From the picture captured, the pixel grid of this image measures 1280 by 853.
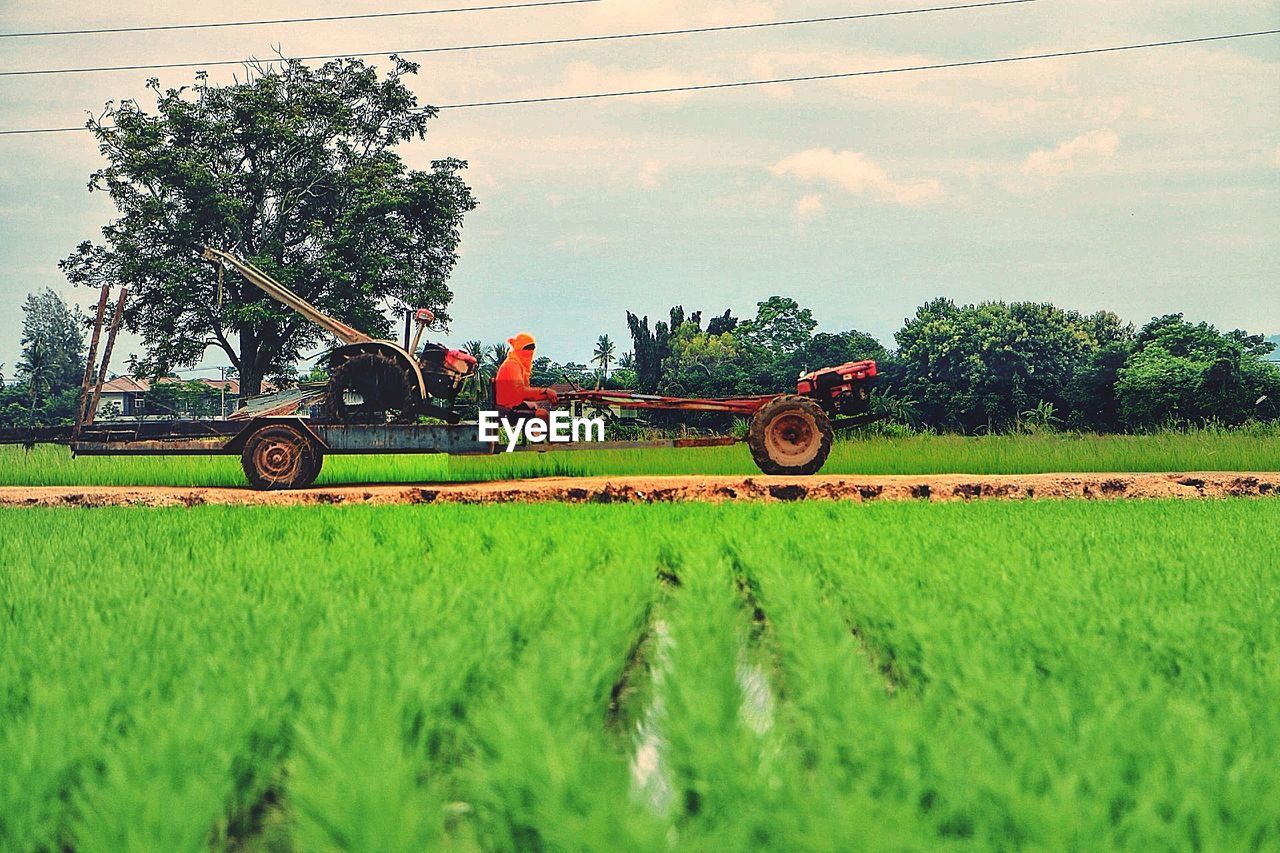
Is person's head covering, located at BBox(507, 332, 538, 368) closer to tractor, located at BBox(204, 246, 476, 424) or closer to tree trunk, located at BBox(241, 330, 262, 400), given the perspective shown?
tractor, located at BBox(204, 246, 476, 424)

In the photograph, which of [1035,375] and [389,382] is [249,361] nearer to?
[389,382]

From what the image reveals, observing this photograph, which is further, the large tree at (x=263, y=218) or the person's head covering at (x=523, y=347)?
the large tree at (x=263, y=218)

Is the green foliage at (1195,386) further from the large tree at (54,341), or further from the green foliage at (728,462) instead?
the large tree at (54,341)

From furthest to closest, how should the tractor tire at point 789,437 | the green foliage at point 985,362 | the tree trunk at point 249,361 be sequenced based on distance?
the green foliage at point 985,362 → the tree trunk at point 249,361 → the tractor tire at point 789,437

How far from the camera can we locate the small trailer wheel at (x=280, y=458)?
12.9 metres

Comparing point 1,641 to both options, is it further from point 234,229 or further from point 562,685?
point 234,229

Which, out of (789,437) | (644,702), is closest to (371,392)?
(789,437)

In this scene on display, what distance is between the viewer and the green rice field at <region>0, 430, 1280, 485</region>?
1466 centimetres

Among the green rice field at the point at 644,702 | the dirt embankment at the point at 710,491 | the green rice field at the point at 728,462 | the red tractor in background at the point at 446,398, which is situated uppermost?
the red tractor in background at the point at 446,398

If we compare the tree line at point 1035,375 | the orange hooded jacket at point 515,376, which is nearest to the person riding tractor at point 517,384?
the orange hooded jacket at point 515,376

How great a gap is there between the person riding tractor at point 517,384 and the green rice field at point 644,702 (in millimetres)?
5847

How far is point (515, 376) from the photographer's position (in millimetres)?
12781

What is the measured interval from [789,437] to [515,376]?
3.42m

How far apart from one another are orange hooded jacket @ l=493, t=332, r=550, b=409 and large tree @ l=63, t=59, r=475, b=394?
13.4 meters
